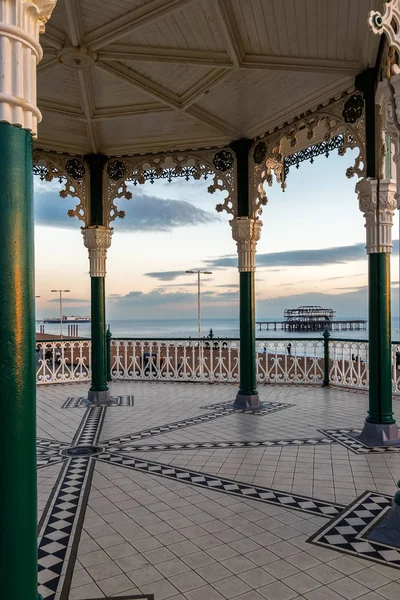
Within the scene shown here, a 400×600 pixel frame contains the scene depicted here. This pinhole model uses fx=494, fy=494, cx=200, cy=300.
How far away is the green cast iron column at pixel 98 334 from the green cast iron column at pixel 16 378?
6074 millimetres

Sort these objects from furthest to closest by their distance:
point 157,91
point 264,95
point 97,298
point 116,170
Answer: point 97,298 < point 116,170 < point 264,95 < point 157,91

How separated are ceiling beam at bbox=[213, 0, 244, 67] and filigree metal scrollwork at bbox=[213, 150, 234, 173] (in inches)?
93.3

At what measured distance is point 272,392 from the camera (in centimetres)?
829

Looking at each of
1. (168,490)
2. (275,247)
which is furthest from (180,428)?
(275,247)

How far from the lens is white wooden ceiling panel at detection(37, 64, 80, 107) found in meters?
5.50

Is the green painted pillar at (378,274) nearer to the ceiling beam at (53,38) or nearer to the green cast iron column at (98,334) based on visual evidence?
the ceiling beam at (53,38)

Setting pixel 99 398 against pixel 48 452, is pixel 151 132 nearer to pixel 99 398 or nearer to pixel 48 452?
pixel 99 398

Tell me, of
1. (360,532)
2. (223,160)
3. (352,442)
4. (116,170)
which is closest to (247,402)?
(352,442)

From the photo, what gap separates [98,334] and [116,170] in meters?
2.61

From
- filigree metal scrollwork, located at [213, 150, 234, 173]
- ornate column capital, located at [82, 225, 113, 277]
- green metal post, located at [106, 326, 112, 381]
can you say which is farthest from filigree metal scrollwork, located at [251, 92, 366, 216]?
green metal post, located at [106, 326, 112, 381]

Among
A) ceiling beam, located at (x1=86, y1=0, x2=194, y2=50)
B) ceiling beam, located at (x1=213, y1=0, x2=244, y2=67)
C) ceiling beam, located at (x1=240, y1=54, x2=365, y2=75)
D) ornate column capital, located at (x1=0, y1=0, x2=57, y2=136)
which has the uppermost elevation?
ceiling beam, located at (x1=86, y1=0, x2=194, y2=50)

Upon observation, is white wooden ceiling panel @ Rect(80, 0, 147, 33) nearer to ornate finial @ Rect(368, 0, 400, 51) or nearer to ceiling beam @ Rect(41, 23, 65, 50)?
ceiling beam @ Rect(41, 23, 65, 50)

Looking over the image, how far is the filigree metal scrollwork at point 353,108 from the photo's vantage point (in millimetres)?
5281

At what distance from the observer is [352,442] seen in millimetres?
5121
